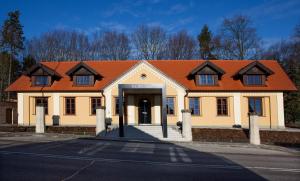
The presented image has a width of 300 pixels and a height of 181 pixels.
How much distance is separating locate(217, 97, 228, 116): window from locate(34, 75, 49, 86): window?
1755 centimetres

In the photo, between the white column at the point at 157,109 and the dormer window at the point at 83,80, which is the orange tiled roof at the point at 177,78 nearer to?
the dormer window at the point at 83,80

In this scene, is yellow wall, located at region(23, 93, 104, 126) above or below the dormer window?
below

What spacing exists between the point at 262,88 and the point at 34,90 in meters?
22.6

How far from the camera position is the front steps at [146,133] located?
18922mm

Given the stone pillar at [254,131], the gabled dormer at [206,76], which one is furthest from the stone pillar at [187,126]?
the gabled dormer at [206,76]

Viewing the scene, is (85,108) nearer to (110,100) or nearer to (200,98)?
(110,100)

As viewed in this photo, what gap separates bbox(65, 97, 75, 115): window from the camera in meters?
26.0

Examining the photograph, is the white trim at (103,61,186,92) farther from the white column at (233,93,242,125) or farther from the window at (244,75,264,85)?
the window at (244,75,264,85)

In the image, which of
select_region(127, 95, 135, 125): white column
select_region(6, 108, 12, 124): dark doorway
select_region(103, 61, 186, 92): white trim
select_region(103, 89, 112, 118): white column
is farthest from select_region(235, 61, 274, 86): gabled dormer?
select_region(6, 108, 12, 124): dark doorway

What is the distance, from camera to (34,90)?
2606 cm

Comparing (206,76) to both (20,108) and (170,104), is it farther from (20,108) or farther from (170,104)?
(20,108)

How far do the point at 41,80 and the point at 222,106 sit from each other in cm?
1863

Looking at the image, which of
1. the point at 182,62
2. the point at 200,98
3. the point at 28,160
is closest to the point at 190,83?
the point at 200,98

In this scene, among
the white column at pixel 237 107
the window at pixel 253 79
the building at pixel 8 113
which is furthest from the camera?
the building at pixel 8 113
